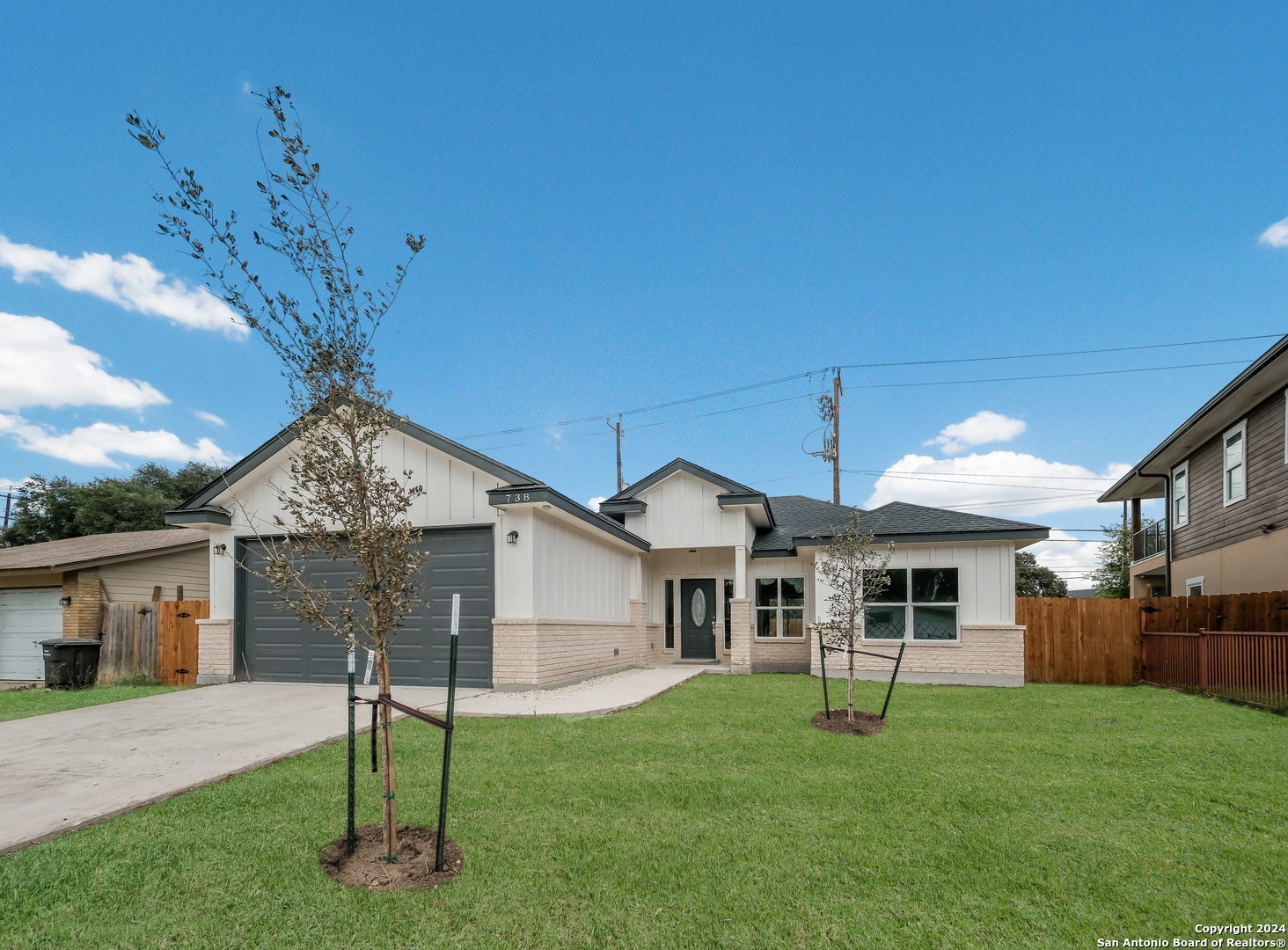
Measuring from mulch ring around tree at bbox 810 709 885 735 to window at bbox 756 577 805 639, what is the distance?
7274 millimetres

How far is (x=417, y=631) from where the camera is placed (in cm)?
1166

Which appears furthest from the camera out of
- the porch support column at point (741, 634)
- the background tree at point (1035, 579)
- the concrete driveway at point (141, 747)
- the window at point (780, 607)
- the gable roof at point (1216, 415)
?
the background tree at point (1035, 579)

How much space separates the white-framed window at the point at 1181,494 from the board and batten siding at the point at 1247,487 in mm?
244

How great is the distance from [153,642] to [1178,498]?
993 inches

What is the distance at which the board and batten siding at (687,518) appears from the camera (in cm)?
1566

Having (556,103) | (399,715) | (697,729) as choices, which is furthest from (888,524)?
(556,103)

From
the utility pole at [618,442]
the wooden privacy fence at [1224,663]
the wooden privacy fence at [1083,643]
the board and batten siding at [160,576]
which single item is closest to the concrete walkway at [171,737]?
the board and batten siding at [160,576]

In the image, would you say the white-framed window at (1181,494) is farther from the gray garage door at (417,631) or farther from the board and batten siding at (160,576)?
the board and batten siding at (160,576)

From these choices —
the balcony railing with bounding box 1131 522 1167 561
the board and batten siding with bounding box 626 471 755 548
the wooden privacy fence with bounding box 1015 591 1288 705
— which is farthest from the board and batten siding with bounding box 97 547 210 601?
the balcony railing with bounding box 1131 522 1167 561

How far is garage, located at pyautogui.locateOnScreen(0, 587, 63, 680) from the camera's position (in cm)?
1534

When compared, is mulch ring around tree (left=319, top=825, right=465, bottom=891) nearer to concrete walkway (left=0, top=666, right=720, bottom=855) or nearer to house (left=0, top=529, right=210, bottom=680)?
concrete walkway (left=0, top=666, right=720, bottom=855)

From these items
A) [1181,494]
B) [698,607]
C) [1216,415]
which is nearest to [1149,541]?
[1181,494]

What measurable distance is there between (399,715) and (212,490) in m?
6.42

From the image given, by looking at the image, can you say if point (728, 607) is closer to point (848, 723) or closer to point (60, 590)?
point (848, 723)
